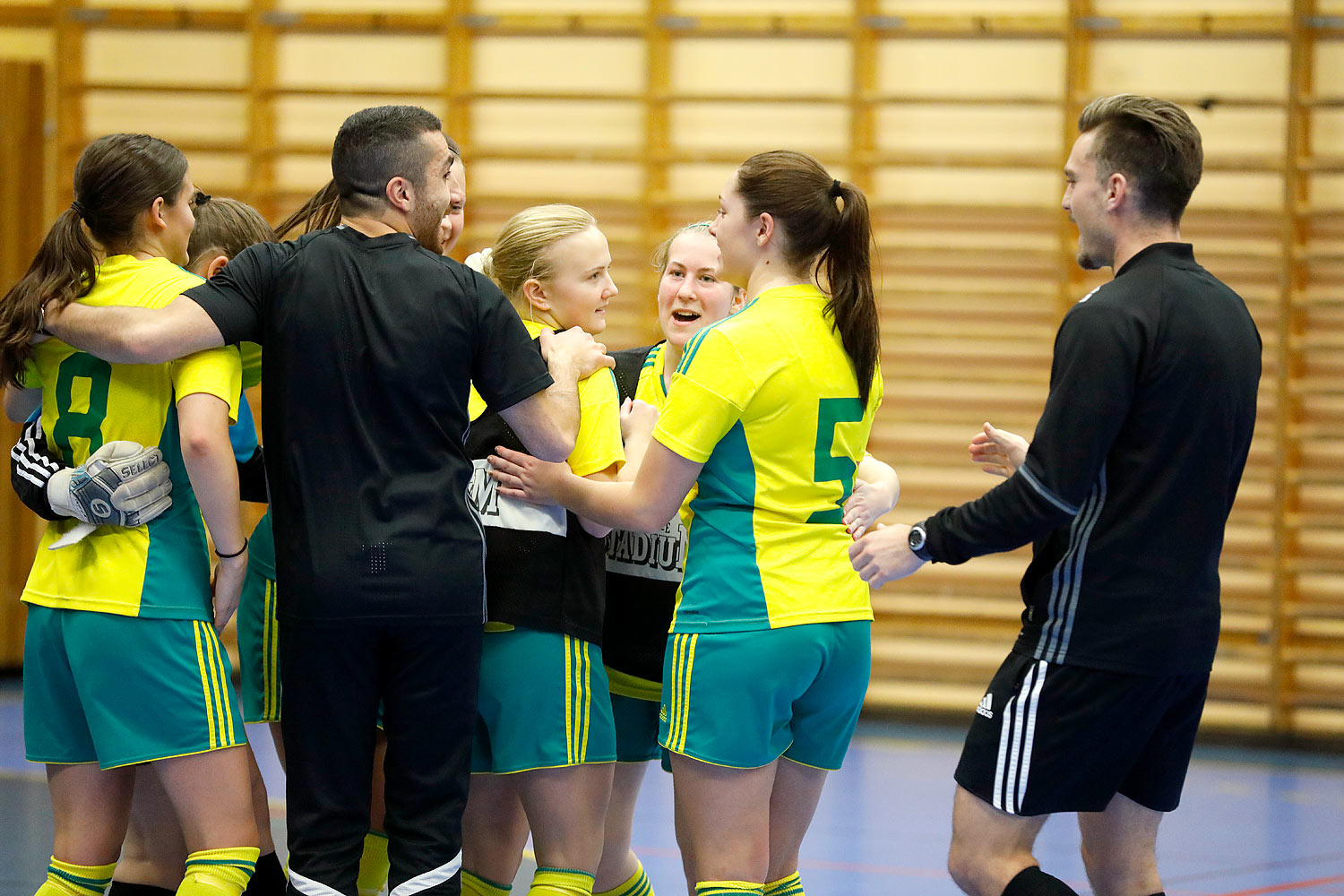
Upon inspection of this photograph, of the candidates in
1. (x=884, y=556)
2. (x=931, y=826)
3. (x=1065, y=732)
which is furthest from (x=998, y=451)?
(x=931, y=826)

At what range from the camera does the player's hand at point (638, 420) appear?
8.54ft

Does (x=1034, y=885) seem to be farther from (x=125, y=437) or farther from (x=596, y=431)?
(x=125, y=437)

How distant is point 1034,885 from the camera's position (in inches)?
90.0

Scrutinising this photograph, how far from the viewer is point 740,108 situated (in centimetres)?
645

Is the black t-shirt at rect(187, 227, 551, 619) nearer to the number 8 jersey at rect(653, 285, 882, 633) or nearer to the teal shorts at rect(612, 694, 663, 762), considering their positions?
the number 8 jersey at rect(653, 285, 882, 633)

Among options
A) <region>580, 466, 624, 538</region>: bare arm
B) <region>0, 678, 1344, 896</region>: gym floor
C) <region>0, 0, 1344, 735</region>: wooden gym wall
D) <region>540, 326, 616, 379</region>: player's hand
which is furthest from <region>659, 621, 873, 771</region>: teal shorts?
<region>0, 0, 1344, 735</region>: wooden gym wall

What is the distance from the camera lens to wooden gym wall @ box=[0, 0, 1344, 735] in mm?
6000

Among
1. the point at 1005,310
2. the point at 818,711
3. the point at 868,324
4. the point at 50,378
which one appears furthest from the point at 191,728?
the point at 1005,310

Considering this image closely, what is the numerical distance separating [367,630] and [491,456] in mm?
421

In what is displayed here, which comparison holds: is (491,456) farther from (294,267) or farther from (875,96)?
(875,96)

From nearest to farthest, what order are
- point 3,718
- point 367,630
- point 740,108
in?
1. point 367,630
2. point 3,718
3. point 740,108

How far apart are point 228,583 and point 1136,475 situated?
5.12 ft

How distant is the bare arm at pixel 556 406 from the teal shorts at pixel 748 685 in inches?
15.6

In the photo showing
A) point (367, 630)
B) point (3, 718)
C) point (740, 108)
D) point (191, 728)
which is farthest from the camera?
point (740, 108)
